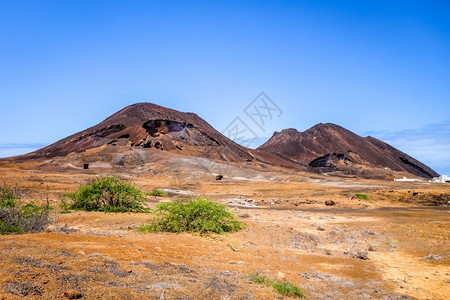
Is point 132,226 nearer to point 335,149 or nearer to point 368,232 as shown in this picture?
point 368,232

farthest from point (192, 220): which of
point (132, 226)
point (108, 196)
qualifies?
point (108, 196)

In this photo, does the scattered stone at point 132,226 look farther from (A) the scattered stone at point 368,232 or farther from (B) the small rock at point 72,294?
(A) the scattered stone at point 368,232

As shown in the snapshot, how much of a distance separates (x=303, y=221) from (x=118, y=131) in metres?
61.7

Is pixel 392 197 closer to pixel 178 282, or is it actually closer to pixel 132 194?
pixel 132 194

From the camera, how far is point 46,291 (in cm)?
329

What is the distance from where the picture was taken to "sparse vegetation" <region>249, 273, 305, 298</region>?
474cm

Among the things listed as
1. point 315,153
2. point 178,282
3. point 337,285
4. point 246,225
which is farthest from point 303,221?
point 315,153

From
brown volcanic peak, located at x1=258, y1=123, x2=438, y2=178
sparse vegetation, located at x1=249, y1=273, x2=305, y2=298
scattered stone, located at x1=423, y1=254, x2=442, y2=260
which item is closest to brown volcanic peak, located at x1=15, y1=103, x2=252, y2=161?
brown volcanic peak, located at x1=258, y1=123, x2=438, y2=178

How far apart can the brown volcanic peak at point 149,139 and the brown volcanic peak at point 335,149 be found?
17174 millimetres

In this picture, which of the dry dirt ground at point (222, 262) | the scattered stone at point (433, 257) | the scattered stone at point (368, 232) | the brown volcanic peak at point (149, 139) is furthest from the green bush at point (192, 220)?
the brown volcanic peak at point (149, 139)

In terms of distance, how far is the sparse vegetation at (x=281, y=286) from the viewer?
15.6 feet

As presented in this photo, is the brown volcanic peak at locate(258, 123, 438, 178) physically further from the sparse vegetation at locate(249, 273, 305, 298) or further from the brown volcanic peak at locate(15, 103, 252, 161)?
the sparse vegetation at locate(249, 273, 305, 298)

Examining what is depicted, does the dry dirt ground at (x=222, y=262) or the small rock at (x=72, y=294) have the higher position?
the small rock at (x=72, y=294)

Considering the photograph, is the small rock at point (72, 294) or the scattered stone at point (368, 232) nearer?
the small rock at point (72, 294)
